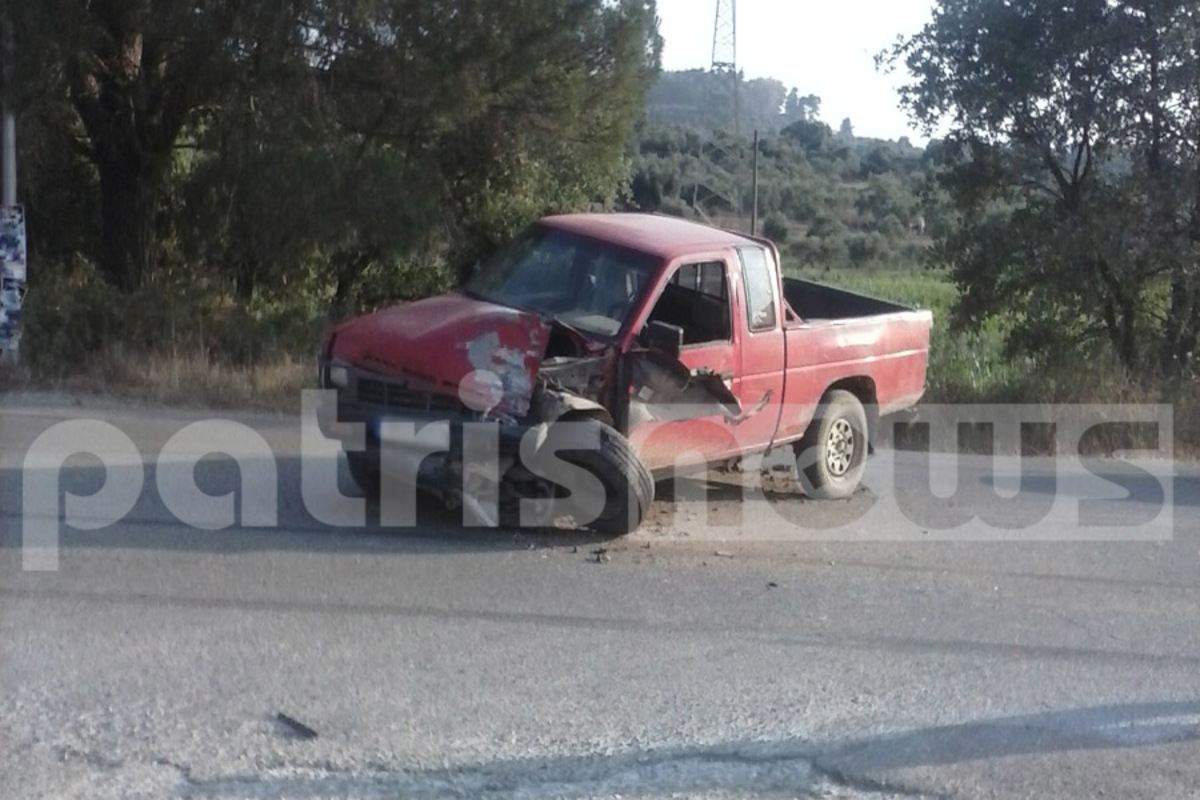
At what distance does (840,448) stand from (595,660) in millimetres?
4584

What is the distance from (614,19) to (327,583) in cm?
1224

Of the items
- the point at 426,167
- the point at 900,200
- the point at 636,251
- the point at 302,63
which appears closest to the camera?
the point at 636,251

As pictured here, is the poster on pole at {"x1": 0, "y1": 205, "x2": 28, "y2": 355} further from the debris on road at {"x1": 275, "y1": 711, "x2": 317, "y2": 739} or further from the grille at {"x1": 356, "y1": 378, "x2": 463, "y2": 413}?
the debris on road at {"x1": 275, "y1": 711, "x2": 317, "y2": 739}

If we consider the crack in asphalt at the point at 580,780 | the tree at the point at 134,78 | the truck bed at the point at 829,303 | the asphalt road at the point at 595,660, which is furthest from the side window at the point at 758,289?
the tree at the point at 134,78

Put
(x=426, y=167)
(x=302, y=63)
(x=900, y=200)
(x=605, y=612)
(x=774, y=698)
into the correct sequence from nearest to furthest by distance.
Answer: (x=774, y=698) < (x=605, y=612) < (x=302, y=63) < (x=426, y=167) < (x=900, y=200)

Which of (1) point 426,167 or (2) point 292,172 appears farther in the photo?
(1) point 426,167

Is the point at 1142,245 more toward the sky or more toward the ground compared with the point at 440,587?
more toward the sky

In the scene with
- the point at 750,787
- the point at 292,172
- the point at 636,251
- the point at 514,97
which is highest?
the point at 514,97

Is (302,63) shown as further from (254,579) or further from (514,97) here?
(254,579)

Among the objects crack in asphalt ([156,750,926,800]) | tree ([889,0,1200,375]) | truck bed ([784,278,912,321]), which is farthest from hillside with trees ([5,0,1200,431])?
crack in asphalt ([156,750,926,800])

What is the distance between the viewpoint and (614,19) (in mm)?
18266

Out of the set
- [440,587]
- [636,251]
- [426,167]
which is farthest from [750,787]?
[426,167]

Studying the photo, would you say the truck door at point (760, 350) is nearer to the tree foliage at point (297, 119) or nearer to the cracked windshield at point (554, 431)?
the cracked windshield at point (554, 431)

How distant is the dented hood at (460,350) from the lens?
820 cm
